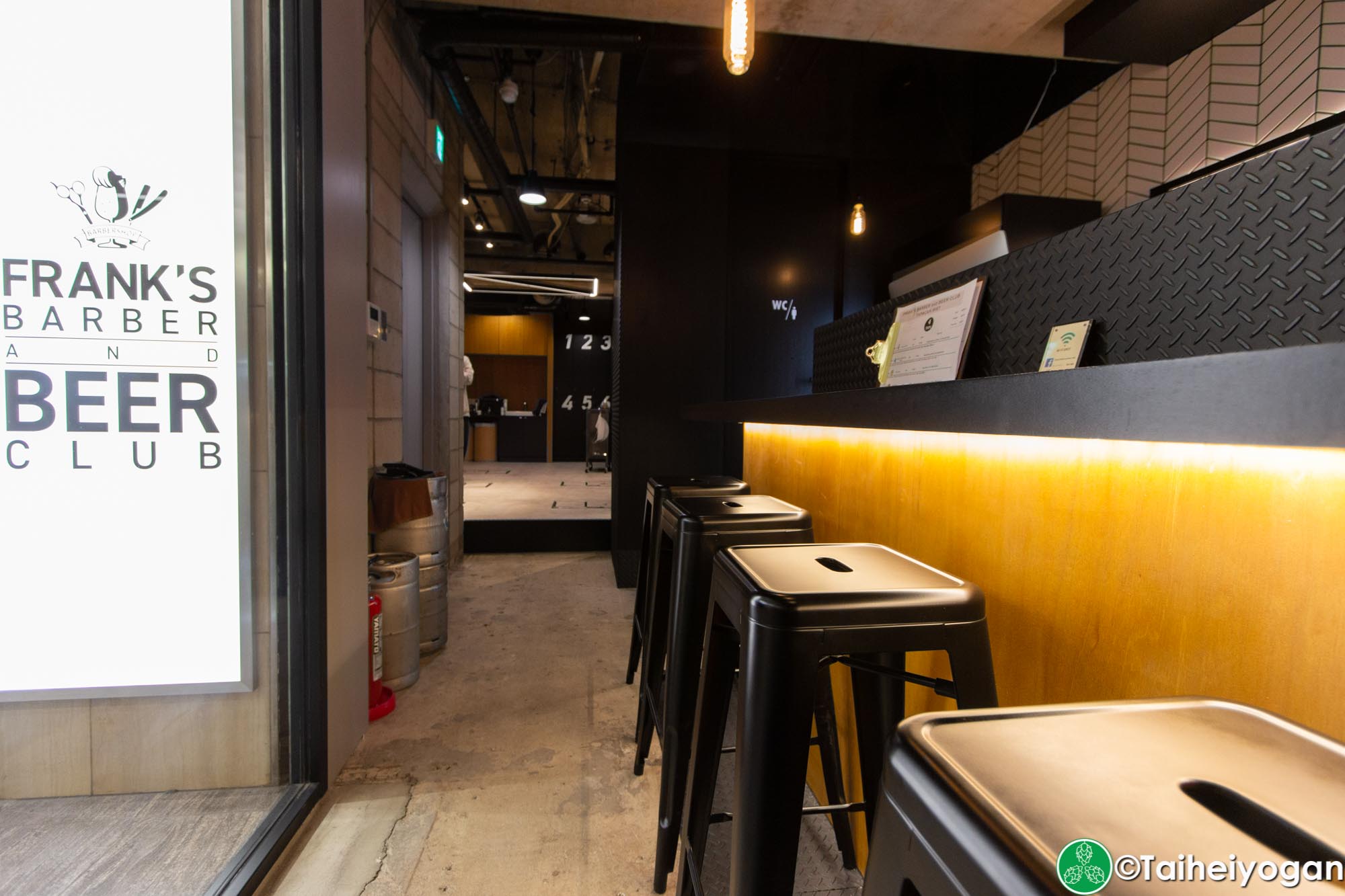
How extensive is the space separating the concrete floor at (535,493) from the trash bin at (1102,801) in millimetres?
4644

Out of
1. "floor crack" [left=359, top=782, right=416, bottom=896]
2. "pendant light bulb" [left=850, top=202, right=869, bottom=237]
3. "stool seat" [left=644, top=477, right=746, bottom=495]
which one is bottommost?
"floor crack" [left=359, top=782, right=416, bottom=896]

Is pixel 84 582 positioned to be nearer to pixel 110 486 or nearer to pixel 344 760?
pixel 110 486

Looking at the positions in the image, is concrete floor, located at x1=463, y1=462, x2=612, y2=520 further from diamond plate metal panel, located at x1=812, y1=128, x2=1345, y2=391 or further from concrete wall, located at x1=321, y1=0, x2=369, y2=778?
diamond plate metal panel, located at x1=812, y1=128, x2=1345, y2=391

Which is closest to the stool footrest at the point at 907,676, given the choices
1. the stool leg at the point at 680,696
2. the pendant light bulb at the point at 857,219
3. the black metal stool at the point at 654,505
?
the stool leg at the point at 680,696

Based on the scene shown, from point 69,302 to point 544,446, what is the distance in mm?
11210

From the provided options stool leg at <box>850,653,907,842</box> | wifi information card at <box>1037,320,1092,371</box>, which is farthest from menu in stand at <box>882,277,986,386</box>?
stool leg at <box>850,653,907,842</box>

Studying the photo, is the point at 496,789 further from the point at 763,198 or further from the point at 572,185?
the point at 572,185

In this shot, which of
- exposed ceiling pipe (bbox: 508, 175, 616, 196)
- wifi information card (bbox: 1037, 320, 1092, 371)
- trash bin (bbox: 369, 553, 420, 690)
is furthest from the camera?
exposed ceiling pipe (bbox: 508, 175, 616, 196)

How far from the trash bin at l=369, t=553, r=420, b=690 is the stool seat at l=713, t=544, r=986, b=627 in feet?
5.97

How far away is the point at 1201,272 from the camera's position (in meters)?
A: 1.10

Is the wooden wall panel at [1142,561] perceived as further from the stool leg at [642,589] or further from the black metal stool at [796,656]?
the stool leg at [642,589]

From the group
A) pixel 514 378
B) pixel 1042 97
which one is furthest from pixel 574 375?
pixel 1042 97

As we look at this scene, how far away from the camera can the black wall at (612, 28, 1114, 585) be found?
14.1 ft

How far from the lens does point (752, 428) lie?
273cm
